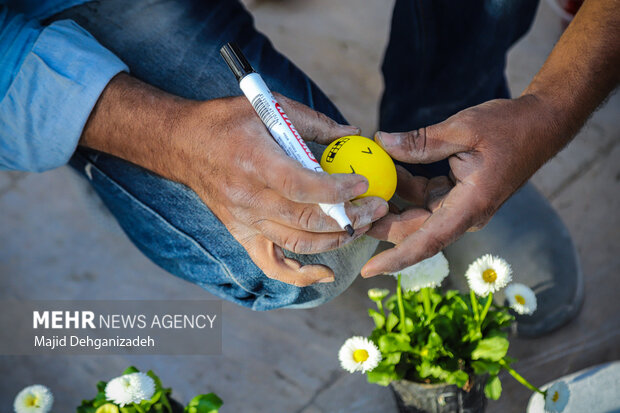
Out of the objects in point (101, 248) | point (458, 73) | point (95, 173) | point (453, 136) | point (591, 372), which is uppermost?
A: point (458, 73)

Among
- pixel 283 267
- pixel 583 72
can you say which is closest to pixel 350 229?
pixel 283 267

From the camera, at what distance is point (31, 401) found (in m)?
1.17

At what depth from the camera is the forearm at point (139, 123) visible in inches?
47.3

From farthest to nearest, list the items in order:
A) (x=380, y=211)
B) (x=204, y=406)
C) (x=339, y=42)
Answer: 1. (x=339, y=42)
2. (x=204, y=406)
3. (x=380, y=211)

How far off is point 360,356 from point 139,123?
0.70m

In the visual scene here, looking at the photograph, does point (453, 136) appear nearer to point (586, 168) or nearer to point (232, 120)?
point (232, 120)

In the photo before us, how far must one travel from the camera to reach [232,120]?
112 cm

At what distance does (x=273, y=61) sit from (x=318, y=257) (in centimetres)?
53

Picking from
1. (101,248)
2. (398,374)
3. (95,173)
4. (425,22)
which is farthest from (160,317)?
(425,22)

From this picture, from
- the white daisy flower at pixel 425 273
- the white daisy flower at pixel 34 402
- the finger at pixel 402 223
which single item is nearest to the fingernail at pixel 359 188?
the finger at pixel 402 223

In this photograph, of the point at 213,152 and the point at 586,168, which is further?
the point at 586,168

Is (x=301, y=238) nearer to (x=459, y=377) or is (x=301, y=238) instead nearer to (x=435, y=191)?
(x=435, y=191)

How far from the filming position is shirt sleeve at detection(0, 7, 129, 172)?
1.24 m

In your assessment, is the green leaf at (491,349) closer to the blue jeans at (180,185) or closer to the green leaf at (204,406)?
the blue jeans at (180,185)
